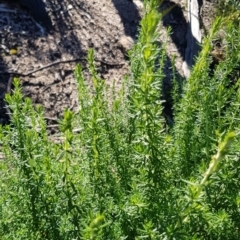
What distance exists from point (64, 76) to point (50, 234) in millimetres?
2163

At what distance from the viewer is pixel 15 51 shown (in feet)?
13.4

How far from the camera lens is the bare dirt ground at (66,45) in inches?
150

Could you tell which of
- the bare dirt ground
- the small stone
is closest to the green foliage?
the bare dirt ground

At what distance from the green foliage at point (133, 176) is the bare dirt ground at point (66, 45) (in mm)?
1581

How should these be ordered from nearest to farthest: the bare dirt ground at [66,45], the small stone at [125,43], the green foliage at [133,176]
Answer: the green foliage at [133,176]
the bare dirt ground at [66,45]
the small stone at [125,43]

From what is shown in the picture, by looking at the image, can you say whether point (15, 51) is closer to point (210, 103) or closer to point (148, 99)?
point (210, 103)

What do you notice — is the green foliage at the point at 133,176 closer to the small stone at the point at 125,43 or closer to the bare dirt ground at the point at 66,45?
the bare dirt ground at the point at 66,45

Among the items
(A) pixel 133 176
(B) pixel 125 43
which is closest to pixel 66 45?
(B) pixel 125 43

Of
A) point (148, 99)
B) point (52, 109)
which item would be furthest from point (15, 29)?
point (148, 99)

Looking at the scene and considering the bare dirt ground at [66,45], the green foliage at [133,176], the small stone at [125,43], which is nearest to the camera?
the green foliage at [133,176]

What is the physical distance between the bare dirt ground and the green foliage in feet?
5.19

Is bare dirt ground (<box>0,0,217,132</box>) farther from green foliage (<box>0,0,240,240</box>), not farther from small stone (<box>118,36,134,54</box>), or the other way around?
green foliage (<box>0,0,240,240</box>)

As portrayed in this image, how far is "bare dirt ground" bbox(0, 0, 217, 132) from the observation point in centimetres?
382

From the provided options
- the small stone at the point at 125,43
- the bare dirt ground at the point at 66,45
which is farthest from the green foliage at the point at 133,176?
the small stone at the point at 125,43
